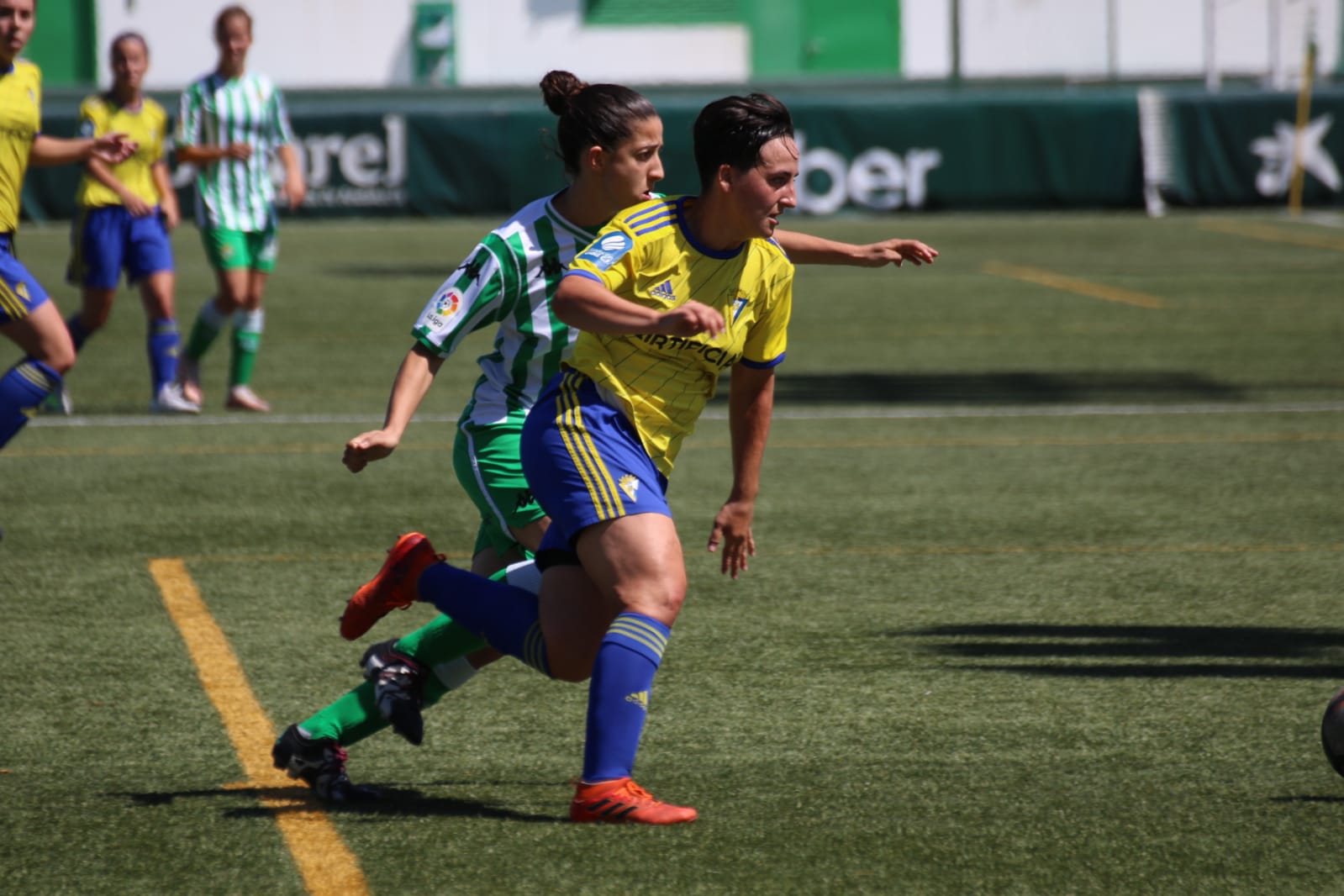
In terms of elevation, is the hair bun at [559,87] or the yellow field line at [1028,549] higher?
the hair bun at [559,87]


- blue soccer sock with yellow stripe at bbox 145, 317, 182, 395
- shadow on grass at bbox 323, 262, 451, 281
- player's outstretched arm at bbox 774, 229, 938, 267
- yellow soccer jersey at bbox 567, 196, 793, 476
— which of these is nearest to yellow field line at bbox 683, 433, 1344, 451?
blue soccer sock with yellow stripe at bbox 145, 317, 182, 395

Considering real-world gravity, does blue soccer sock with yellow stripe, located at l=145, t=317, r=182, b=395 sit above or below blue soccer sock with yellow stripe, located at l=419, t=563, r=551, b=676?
below

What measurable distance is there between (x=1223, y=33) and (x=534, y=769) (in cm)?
3939

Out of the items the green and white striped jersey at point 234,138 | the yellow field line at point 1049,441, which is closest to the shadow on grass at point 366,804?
the yellow field line at point 1049,441

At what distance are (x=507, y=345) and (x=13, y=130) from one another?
378 centimetres

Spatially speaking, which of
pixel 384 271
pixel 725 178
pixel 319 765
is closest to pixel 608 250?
pixel 725 178

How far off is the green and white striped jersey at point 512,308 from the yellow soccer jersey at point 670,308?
291 millimetres

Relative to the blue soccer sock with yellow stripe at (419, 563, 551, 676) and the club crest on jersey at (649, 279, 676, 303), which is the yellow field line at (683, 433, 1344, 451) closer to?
A: the blue soccer sock with yellow stripe at (419, 563, 551, 676)

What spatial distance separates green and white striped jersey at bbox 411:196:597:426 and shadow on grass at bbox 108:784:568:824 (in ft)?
2.99

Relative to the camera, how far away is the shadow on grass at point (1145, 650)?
220 inches

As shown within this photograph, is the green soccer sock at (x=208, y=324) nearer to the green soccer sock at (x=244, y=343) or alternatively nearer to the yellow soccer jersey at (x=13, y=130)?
the green soccer sock at (x=244, y=343)

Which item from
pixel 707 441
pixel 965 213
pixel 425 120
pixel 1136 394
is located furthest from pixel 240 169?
pixel 965 213

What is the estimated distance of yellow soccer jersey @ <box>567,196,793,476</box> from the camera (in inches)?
160

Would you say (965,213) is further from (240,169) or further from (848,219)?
(240,169)
